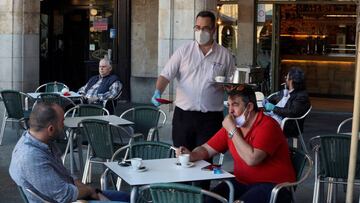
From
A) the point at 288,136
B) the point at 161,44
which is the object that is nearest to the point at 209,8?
the point at 161,44

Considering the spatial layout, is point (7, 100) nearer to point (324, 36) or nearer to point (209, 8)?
point (209, 8)

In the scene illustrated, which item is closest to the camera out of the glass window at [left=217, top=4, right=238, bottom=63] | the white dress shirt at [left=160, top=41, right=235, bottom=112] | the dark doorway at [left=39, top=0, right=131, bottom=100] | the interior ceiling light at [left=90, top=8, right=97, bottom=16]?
the white dress shirt at [left=160, top=41, right=235, bottom=112]

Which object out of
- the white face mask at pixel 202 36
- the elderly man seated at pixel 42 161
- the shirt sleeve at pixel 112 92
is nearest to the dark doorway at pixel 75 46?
the shirt sleeve at pixel 112 92

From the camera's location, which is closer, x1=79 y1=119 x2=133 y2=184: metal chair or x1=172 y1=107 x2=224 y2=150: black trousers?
x1=172 y1=107 x2=224 y2=150: black trousers

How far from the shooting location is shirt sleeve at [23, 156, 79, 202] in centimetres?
478

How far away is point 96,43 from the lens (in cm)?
1720

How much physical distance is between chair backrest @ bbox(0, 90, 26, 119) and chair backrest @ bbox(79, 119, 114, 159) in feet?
9.71

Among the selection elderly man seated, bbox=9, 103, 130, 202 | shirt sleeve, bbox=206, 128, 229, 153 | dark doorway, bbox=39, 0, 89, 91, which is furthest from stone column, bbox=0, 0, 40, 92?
elderly man seated, bbox=9, 103, 130, 202

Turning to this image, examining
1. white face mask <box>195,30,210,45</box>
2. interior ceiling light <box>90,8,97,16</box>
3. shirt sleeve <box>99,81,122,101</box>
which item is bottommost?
shirt sleeve <box>99,81,122,101</box>

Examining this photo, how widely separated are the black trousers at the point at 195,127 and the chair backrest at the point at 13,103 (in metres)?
4.14

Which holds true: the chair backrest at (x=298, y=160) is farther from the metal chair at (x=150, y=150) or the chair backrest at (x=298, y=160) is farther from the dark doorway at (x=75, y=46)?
the dark doorway at (x=75, y=46)

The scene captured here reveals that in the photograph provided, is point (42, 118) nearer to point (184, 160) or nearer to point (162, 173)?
point (162, 173)

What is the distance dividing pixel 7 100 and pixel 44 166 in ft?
20.2

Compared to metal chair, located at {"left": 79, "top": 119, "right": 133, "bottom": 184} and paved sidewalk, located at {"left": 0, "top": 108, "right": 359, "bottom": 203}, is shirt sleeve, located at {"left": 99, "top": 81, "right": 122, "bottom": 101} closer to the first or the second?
paved sidewalk, located at {"left": 0, "top": 108, "right": 359, "bottom": 203}
